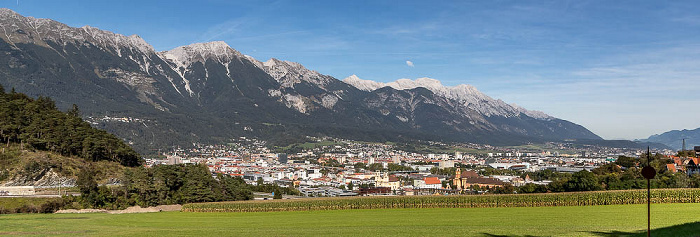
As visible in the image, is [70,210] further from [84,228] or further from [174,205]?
[84,228]

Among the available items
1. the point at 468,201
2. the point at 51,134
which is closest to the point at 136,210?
the point at 51,134

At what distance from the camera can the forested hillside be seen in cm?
7956

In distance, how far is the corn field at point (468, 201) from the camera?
→ 166 feet

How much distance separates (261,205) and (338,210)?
8723 mm

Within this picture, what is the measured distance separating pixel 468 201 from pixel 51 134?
209 feet

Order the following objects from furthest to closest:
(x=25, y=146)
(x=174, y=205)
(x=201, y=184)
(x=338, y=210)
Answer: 1. (x=25, y=146)
2. (x=201, y=184)
3. (x=174, y=205)
4. (x=338, y=210)

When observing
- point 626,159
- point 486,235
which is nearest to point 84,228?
point 486,235

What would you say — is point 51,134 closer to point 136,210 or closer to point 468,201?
point 136,210

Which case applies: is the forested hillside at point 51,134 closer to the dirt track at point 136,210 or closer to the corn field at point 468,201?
the dirt track at point 136,210

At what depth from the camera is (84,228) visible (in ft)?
117

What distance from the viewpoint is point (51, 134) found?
274ft

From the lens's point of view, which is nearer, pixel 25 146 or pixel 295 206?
pixel 295 206

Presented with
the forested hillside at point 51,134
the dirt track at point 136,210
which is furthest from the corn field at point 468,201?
the forested hillside at point 51,134

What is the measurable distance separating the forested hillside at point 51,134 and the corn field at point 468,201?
33.8m
